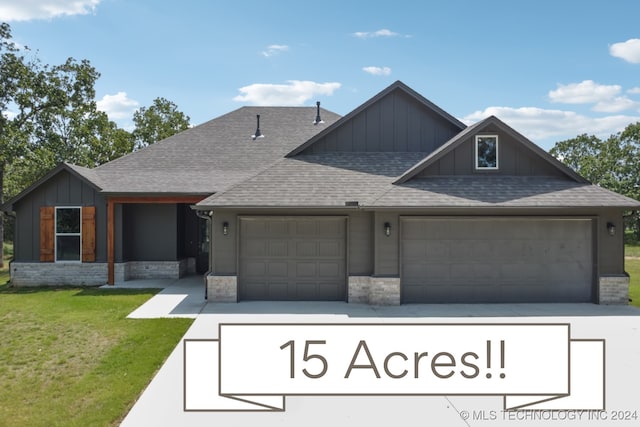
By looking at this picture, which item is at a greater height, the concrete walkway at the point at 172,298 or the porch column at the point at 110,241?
the porch column at the point at 110,241

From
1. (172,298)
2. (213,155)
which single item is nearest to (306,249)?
(172,298)

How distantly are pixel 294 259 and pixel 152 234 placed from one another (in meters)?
6.04

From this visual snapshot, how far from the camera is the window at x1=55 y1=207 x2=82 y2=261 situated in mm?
12992

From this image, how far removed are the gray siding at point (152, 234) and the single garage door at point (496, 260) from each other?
801cm

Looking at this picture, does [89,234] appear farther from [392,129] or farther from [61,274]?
[392,129]

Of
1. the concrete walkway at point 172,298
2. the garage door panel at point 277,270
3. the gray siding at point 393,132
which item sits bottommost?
the concrete walkway at point 172,298

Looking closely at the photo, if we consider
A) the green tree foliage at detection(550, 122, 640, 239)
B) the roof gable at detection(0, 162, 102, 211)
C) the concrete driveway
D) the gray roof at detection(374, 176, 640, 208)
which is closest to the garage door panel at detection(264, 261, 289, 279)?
the concrete driveway

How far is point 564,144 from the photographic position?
50.7 meters

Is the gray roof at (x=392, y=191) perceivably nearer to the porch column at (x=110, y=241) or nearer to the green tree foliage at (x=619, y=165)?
the porch column at (x=110, y=241)

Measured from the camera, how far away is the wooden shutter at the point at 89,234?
42.2 ft

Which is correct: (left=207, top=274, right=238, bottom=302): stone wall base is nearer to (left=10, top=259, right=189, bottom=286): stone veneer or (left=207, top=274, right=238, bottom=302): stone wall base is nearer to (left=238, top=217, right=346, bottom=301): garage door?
(left=238, top=217, right=346, bottom=301): garage door

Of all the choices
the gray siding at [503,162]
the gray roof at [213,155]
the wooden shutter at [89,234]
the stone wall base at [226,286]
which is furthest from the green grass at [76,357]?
the gray siding at [503,162]

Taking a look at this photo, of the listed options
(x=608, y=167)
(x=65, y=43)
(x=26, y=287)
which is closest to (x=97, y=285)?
(x=26, y=287)

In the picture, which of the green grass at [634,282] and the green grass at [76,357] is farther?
the green grass at [634,282]
